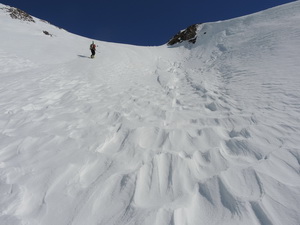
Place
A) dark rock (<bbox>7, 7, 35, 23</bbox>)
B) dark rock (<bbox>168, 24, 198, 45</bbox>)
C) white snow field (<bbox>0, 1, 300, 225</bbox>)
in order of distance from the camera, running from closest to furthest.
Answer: white snow field (<bbox>0, 1, 300, 225</bbox>)
dark rock (<bbox>168, 24, 198, 45</bbox>)
dark rock (<bbox>7, 7, 35, 23</bbox>)

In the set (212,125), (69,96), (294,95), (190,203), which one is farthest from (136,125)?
(294,95)

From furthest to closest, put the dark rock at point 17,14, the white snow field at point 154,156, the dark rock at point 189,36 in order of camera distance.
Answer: the dark rock at point 17,14
the dark rock at point 189,36
the white snow field at point 154,156

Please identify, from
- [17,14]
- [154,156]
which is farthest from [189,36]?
[17,14]

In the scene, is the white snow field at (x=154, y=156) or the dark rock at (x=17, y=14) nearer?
the white snow field at (x=154, y=156)

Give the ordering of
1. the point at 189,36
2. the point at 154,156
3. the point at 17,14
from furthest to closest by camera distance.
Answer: the point at 17,14
the point at 189,36
the point at 154,156

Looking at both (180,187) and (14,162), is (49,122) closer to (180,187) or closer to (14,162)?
(14,162)

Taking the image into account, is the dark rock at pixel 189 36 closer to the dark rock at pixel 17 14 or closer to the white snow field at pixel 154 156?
the white snow field at pixel 154 156

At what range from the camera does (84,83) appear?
6.78 meters

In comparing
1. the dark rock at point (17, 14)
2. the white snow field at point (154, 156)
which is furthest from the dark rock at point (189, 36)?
the dark rock at point (17, 14)

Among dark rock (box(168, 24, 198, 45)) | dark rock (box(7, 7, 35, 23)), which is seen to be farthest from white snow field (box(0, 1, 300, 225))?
dark rock (box(7, 7, 35, 23))

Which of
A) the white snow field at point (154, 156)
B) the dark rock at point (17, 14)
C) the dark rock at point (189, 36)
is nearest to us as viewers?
the white snow field at point (154, 156)

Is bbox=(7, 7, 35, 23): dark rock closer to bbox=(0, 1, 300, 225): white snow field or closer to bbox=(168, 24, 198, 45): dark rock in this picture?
bbox=(168, 24, 198, 45): dark rock

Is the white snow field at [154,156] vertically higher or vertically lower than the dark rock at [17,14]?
higher

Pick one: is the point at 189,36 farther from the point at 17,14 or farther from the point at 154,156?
the point at 17,14
